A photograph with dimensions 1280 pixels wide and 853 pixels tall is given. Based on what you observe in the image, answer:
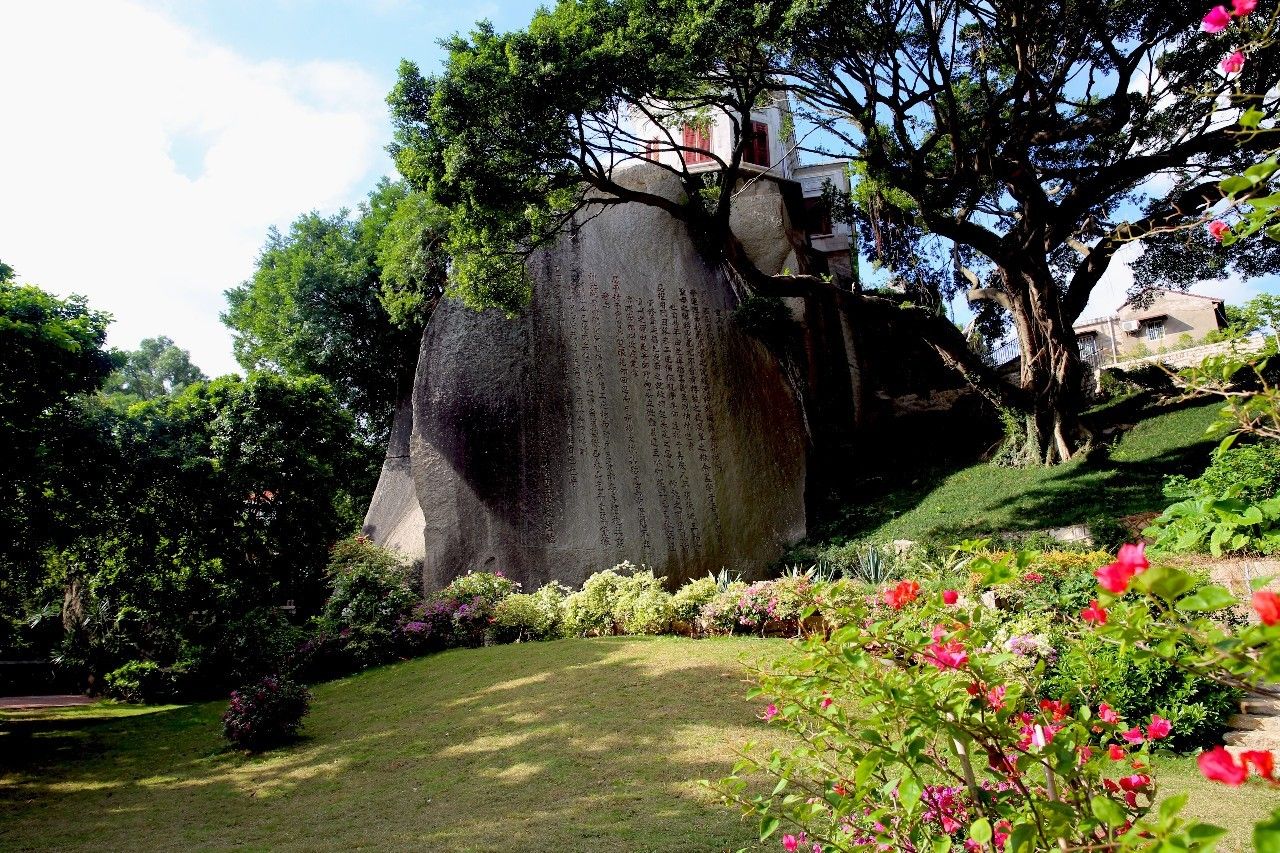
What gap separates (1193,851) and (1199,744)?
424cm

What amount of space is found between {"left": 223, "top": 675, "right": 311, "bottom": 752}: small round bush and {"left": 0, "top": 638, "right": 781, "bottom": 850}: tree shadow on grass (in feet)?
0.56

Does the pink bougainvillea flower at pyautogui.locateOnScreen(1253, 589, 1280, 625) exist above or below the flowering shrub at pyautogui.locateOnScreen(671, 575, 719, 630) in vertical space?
above

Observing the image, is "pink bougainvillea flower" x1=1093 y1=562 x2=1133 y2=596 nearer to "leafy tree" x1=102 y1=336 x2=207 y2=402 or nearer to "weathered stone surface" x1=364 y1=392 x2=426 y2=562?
"weathered stone surface" x1=364 y1=392 x2=426 y2=562

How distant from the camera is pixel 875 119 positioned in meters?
10.7

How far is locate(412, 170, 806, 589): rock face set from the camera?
415 inches

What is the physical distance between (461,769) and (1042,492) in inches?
352

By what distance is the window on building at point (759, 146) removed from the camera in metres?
18.7

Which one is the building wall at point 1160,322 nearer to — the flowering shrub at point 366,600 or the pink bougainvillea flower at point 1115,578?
the flowering shrub at point 366,600

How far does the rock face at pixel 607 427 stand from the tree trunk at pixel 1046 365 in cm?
333

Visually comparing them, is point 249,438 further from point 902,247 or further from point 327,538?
point 902,247

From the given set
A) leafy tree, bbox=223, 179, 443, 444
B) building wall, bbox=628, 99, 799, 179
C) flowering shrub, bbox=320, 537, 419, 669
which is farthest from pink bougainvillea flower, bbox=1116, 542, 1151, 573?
building wall, bbox=628, 99, 799, 179

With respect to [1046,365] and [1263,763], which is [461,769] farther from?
[1046,365]

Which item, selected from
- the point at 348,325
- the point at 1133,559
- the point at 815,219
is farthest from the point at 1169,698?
the point at 815,219

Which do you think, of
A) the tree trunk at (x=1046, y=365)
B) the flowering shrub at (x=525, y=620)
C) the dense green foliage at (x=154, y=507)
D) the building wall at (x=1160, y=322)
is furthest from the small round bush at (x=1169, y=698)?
the building wall at (x=1160, y=322)
